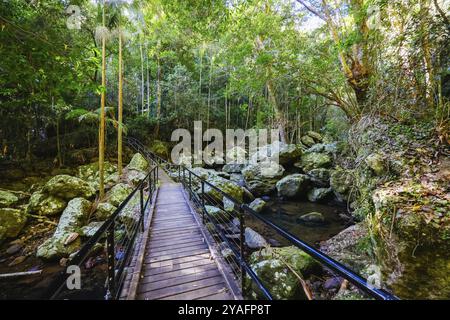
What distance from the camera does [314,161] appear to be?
34.7ft

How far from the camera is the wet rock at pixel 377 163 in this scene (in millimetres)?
3638

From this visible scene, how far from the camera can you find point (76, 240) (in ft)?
18.3

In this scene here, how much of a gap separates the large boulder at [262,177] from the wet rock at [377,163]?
20.5 feet

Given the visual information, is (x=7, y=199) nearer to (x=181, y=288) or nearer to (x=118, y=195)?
(x=118, y=195)

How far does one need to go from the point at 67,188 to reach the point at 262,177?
8.30 m

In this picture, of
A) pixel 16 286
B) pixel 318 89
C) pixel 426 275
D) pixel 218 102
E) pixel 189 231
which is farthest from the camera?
pixel 218 102

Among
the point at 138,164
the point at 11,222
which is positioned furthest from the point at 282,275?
the point at 138,164

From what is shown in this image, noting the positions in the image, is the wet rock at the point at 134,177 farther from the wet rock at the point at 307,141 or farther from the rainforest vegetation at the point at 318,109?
the wet rock at the point at 307,141

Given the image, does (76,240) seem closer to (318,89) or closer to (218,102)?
(318,89)

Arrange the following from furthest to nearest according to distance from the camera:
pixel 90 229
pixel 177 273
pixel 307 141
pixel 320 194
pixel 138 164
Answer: pixel 307 141 < pixel 138 164 < pixel 320 194 < pixel 90 229 < pixel 177 273

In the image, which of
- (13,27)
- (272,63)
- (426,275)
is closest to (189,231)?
(426,275)

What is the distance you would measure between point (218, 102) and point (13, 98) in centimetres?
1409

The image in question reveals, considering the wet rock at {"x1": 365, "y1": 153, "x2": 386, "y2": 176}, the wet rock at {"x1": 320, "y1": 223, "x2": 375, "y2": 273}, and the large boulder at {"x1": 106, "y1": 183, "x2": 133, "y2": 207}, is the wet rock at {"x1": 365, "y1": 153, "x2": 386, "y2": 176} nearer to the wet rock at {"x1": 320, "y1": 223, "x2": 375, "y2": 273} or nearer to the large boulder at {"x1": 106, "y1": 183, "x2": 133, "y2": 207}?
the wet rock at {"x1": 320, "y1": 223, "x2": 375, "y2": 273}

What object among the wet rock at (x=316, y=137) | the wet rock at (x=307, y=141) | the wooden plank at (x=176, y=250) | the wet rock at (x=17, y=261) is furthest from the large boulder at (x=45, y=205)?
the wet rock at (x=316, y=137)
